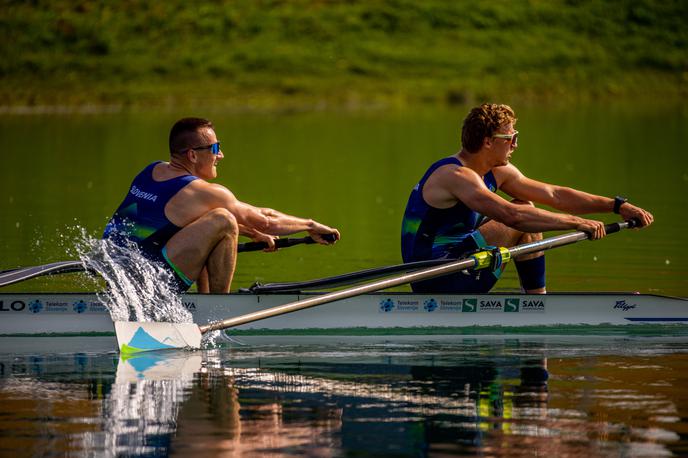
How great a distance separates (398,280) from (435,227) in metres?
1.10

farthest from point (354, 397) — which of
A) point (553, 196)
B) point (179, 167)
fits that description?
point (553, 196)

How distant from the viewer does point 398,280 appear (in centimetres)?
1382

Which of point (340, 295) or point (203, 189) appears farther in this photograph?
point (203, 189)

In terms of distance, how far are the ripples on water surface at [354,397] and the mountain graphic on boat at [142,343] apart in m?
0.10

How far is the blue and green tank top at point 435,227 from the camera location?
14625 millimetres

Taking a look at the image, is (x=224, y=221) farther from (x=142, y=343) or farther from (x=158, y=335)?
(x=142, y=343)

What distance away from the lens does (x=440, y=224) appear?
14.7 m

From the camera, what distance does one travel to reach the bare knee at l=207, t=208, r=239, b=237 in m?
14.0

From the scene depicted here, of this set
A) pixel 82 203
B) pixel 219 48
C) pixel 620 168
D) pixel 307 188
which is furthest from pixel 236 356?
pixel 219 48

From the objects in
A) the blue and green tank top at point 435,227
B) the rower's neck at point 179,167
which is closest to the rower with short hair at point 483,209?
the blue and green tank top at point 435,227

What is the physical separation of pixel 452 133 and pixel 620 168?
1961 cm

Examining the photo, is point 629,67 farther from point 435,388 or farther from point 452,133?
point 435,388

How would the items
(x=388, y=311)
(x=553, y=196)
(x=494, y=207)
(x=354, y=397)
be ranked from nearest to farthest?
(x=354, y=397), (x=494, y=207), (x=388, y=311), (x=553, y=196)

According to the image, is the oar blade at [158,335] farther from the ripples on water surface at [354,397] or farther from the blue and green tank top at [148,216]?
the blue and green tank top at [148,216]
